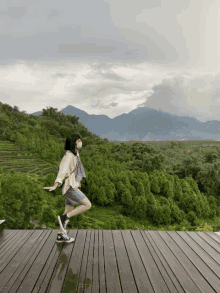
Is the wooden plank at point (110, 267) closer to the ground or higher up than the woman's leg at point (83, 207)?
closer to the ground

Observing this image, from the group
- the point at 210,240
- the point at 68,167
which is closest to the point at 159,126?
the point at 210,240

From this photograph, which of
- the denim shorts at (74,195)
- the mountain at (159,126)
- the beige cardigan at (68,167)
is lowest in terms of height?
the denim shorts at (74,195)

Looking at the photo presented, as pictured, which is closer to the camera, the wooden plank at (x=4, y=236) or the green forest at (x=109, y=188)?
the wooden plank at (x=4, y=236)

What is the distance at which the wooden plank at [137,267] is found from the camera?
228 centimetres

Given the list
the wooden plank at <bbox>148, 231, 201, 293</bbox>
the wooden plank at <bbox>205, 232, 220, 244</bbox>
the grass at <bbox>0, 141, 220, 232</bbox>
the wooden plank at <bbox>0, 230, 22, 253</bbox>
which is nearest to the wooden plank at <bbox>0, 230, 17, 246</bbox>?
the wooden plank at <bbox>0, 230, 22, 253</bbox>

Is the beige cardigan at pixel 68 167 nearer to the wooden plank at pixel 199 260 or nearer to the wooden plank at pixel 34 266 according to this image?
the wooden plank at pixel 34 266

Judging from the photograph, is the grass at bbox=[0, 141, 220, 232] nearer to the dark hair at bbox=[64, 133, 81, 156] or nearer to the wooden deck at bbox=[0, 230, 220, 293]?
the wooden deck at bbox=[0, 230, 220, 293]

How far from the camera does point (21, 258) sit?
286 cm

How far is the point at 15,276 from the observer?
2449mm

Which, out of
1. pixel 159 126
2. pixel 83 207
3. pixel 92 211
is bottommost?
pixel 92 211

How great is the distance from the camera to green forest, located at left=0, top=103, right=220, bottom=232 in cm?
Answer: 1071

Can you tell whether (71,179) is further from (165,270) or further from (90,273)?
(165,270)

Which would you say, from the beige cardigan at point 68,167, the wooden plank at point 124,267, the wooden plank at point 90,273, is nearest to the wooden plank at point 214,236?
the wooden plank at point 124,267

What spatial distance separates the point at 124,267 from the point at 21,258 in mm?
Result: 1424
